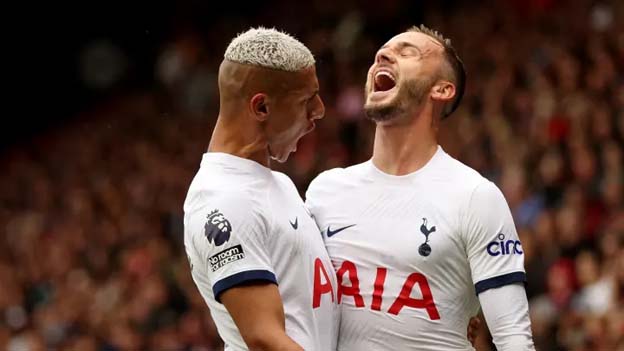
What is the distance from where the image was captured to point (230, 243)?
469cm

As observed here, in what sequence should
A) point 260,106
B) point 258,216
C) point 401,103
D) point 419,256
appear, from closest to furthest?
point 258,216
point 260,106
point 419,256
point 401,103

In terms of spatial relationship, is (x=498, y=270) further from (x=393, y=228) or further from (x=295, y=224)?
(x=295, y=224)

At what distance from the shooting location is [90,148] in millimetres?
17188

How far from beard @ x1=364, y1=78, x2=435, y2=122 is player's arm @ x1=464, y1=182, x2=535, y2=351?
48cm

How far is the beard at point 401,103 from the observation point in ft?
18.0

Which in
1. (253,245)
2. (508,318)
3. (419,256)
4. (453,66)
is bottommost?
(508,318)

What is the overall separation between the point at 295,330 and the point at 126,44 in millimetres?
13826

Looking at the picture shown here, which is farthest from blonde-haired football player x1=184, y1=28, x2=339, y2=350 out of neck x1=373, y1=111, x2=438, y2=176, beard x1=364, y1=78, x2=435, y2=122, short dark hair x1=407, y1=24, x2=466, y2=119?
short dark hair x1=407, y1=24, x2=466, y2=119

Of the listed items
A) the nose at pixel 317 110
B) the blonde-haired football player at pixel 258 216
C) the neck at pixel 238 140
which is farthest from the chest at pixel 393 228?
the neck at pixel 238 140

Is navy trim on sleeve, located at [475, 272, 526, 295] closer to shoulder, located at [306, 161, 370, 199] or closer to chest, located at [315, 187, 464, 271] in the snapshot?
chest, located at [315, 187, 464, 271]

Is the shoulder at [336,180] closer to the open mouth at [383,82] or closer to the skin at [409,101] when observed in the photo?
the skin at [409,101]

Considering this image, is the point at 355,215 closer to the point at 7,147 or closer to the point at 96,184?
the point at 96,184

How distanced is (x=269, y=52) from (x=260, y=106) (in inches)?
7.4

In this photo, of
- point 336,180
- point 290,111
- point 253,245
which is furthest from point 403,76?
point 253,245
